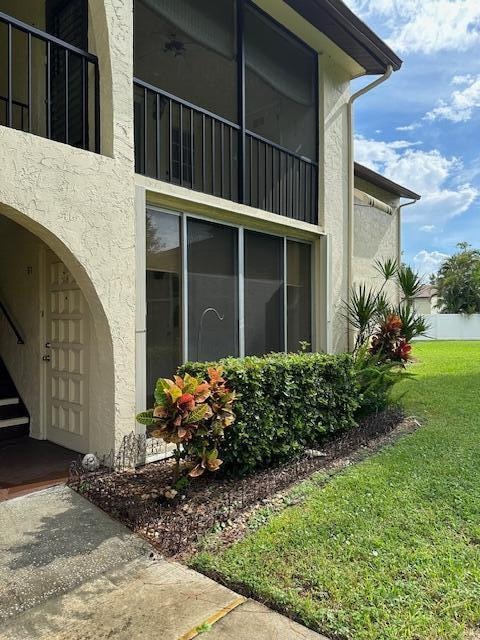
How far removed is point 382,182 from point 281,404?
418 inches

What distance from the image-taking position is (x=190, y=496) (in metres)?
4.09

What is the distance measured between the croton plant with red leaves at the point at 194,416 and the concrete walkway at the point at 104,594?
2.76ft

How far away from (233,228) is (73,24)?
3.32 meters

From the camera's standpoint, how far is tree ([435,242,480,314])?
31969 mm

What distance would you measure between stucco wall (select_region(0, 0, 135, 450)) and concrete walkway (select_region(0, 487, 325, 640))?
144 centimetres

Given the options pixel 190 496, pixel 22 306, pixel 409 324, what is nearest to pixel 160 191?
pixel 22 306

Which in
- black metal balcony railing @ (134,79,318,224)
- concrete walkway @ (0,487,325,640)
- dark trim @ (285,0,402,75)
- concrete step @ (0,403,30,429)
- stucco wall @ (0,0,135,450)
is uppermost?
dark trim @ (285,0,402,75)

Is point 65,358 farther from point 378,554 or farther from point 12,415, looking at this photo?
point 378,554

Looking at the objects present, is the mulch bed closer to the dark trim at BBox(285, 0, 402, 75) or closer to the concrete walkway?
the concrete walkway

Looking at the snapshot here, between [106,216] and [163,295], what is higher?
[106,216]

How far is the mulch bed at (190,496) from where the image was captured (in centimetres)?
356

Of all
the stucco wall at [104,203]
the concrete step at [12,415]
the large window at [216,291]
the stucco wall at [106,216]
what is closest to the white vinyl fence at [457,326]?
the large window at [216,291]

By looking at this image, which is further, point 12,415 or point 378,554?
point 12,415

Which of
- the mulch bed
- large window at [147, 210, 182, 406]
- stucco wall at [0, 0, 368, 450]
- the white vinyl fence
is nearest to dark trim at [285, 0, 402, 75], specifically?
stucco wall at [0, 0, 368, 450]
